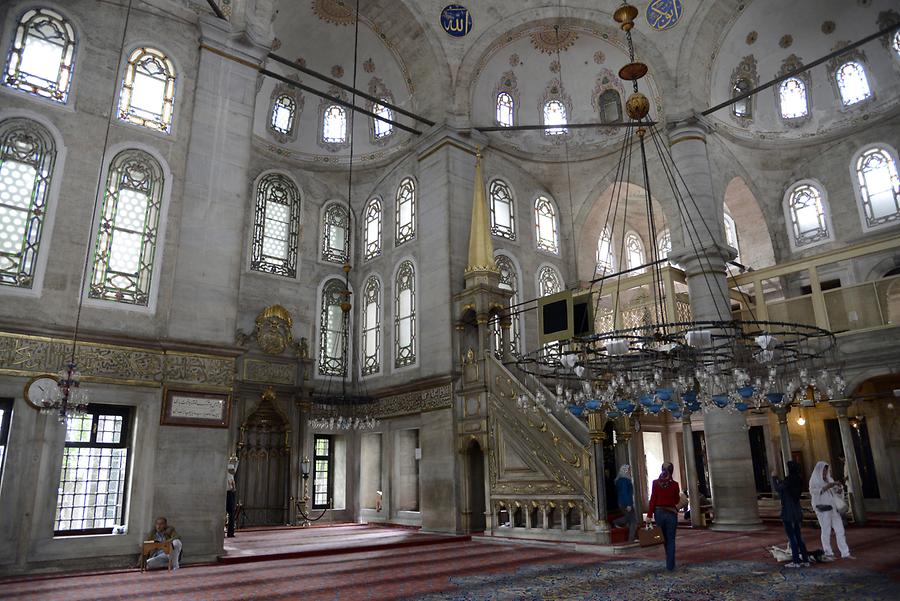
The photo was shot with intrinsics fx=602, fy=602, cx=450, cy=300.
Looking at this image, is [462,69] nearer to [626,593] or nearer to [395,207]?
[395,207]

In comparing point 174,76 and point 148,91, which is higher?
point 174,76

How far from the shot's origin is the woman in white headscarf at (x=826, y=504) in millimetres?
7836

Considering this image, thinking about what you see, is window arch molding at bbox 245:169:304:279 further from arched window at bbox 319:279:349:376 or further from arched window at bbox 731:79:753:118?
arched window at bbox 731:79:753:118

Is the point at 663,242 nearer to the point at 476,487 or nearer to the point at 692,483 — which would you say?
the point at 692,483

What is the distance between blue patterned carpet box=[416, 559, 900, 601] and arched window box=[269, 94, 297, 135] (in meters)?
14.0

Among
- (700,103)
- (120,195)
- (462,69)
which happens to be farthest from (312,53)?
(700,103)

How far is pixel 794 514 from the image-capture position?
7410 millimetres

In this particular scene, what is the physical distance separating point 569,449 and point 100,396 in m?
7.39

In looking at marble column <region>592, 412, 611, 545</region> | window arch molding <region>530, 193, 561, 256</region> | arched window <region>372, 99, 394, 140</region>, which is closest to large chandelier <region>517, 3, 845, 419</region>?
marble column <region>592, 412, 611, 545</region>

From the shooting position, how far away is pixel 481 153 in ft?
50.4

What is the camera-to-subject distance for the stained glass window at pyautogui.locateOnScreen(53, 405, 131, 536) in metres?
8.36

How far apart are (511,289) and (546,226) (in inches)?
119

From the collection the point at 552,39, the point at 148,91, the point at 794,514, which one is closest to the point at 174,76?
the point at 148,91

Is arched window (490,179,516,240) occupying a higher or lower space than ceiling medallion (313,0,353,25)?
lower
